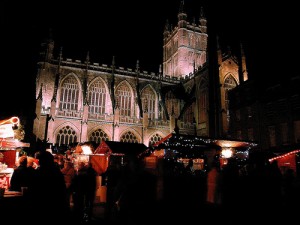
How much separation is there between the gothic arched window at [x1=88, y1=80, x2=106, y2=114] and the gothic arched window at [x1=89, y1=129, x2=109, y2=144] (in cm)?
286

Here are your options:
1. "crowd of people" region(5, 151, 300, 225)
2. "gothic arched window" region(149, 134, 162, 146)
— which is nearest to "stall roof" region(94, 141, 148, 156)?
"crowd of people" region(5, 151, 300, 225)

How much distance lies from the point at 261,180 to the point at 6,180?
22.1 ft

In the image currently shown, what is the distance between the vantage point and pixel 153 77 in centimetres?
3512

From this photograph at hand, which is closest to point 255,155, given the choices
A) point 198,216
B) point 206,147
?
point 198,216

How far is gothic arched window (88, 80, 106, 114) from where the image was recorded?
1223 inches

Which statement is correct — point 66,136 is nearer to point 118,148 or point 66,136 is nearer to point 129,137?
point 129,137

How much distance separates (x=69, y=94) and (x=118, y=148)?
64.4 feet

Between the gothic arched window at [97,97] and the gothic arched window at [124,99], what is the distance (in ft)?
6.35

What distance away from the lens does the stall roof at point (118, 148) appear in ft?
42.1

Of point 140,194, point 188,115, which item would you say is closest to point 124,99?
point 188,115

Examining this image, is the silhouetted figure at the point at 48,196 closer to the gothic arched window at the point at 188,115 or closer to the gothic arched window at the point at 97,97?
the gothic arched window at the point at 97,97

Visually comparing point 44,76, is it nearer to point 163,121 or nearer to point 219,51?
point 163,121

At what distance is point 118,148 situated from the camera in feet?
42.8

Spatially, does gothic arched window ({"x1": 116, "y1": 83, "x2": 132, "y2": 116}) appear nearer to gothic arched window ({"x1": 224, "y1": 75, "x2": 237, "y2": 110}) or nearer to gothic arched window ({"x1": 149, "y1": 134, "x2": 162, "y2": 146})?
gothic arched window ({"x1": 149, "y1": 134, "x2": 162, "y2": 146})
